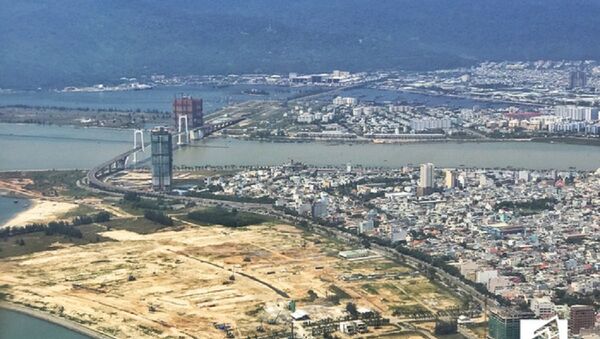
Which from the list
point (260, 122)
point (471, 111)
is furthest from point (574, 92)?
point (260, 122)

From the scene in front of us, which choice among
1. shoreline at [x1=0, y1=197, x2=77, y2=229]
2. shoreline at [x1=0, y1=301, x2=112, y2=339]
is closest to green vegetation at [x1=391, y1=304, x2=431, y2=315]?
shoreline at [x1=0, y1=301, x2=112, y2=339]

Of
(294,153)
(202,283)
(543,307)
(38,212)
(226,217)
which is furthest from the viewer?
(294,153)

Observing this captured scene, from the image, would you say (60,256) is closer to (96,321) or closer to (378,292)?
(96,321)

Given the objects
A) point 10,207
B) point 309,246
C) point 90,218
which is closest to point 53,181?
point 10,207

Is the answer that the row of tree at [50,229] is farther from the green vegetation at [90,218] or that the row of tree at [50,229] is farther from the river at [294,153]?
the river at [294,153]

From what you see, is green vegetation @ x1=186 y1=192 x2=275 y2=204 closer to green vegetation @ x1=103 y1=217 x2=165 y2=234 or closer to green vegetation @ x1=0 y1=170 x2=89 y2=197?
green vegetation @ x1=0 y1=170 x2=89 y2=197

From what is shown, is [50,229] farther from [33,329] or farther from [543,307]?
[543,307]
